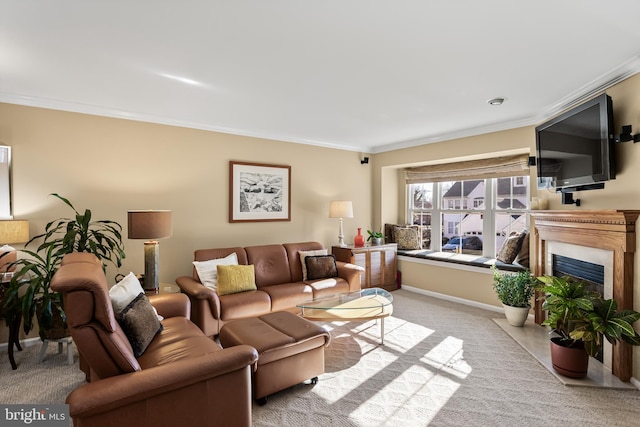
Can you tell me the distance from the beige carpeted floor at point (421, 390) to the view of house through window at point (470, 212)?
188 cm

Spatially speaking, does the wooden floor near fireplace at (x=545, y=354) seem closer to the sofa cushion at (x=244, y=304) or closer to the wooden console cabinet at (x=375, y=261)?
the wooden console cabinet at (x=375, y=261)

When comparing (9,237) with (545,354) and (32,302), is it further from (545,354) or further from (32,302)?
(545,354)

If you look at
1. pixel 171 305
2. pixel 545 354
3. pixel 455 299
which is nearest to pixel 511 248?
pixel 455 299

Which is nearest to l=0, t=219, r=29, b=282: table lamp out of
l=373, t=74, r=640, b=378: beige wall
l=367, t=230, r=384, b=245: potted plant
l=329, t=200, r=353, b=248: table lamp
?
l=329, t=200, r=353, b=248: table lamp

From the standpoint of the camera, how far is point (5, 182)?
3.13 meters

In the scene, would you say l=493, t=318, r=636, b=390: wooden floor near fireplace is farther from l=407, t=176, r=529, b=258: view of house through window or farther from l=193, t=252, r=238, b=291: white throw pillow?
l=193, t=252, r=238, b=291: white throw pillow

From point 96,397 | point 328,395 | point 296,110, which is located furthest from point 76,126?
point 328,395

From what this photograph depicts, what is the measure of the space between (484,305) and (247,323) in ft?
11.0

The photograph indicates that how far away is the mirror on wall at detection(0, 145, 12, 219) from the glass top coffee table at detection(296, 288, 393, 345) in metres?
2.92

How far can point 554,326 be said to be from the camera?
106 inches

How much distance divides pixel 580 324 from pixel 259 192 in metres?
3.79

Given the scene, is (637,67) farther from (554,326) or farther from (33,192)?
(33,192)

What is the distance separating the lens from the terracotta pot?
261cm

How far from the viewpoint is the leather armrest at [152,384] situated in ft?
4.70
